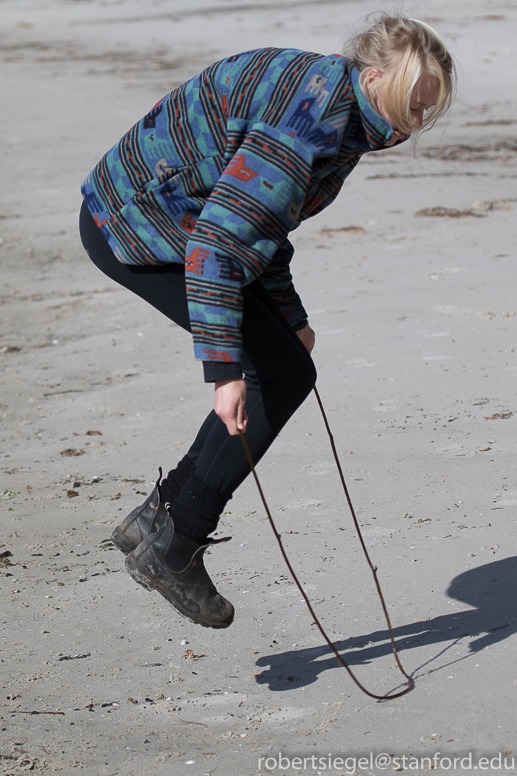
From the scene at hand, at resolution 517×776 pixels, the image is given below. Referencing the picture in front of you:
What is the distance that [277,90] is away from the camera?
2.02m

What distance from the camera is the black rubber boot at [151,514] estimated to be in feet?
8.19

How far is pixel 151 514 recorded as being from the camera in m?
2.60

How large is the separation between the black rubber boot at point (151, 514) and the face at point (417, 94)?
1070mm

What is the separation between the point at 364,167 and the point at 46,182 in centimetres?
370

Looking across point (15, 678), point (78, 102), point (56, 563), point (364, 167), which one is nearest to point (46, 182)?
point (364, 167)

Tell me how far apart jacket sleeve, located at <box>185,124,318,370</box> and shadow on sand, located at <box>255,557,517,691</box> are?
0.92 meters

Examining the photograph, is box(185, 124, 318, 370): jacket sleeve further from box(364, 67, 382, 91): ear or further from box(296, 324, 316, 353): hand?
box(296, 324, 316, 353): hand

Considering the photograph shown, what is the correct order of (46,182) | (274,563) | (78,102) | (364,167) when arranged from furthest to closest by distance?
(78,102) → (46,182) → (364,167) → (274,563)

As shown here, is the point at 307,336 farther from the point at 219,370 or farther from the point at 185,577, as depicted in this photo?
the point at 185,577

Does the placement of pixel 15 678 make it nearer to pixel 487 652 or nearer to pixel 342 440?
pixel 487 652

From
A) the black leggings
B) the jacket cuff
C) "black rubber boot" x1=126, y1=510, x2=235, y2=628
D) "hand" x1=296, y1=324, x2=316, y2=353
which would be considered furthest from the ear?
"black rubber boot" x1=126, y1=510, x2=235, y2=628

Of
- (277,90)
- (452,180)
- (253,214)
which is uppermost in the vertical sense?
(277,90)

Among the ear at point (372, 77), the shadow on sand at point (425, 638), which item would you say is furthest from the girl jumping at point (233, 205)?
the shadow on sand at point (425, 638)

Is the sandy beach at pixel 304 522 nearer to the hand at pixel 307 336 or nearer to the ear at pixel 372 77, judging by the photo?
the ear at pixel 372 77
